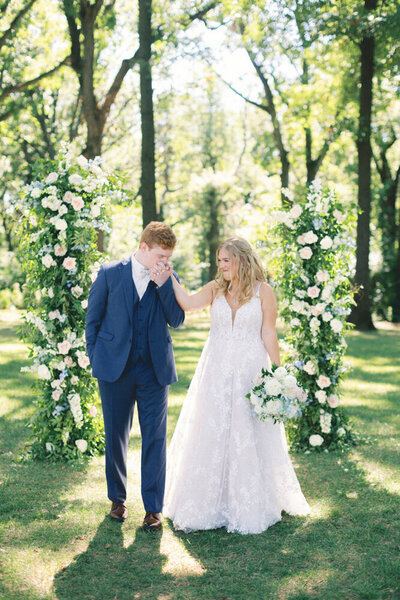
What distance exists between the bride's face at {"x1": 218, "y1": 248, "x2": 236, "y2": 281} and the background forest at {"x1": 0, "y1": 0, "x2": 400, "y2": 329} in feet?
5.32

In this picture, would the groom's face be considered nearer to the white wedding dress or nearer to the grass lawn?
the white wedding dress

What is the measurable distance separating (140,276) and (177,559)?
6.33 feet

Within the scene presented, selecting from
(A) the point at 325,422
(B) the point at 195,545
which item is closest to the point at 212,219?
(A) the point at 325,422

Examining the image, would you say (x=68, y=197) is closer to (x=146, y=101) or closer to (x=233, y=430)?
(x=233, y=430)

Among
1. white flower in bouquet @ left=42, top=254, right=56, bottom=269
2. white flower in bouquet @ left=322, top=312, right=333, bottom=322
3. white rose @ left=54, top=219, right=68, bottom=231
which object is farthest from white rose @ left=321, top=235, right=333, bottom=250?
white flower in bouquet @ left=42, top=254, right=56, bottom=269

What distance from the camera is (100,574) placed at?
365 cm

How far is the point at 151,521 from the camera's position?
430cm

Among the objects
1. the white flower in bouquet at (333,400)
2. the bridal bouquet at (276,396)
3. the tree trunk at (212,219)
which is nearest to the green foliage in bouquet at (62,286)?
the bridal bouquet at (276,396)

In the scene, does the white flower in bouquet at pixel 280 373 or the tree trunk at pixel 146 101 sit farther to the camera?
the tree trunk at pixel 146 101

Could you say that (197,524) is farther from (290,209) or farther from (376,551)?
(290,209)

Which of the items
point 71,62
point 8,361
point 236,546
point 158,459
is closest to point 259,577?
point 236,546

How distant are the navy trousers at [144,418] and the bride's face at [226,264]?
900 mm

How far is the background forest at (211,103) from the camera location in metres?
12.8

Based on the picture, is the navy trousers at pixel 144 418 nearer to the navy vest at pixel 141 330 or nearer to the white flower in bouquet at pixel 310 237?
the navy vest at pixel 141 330
